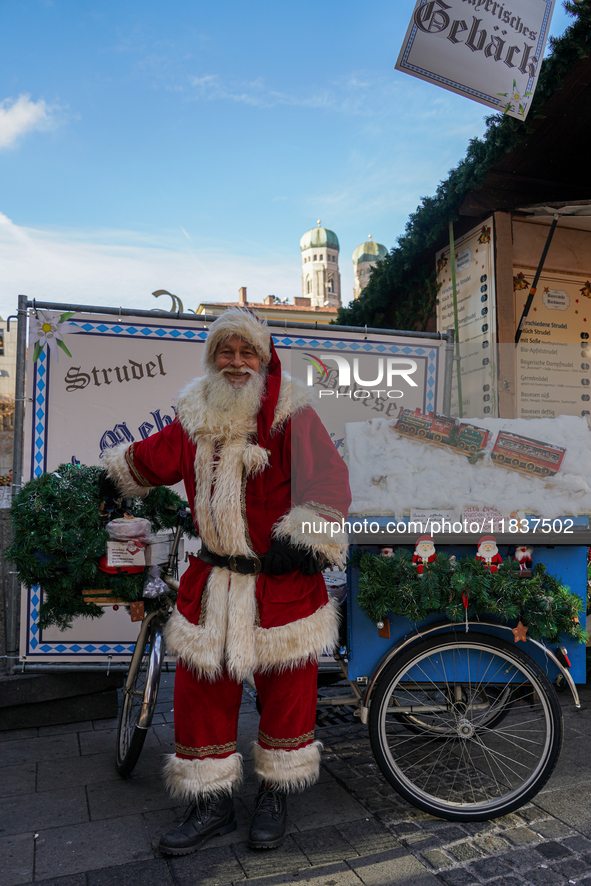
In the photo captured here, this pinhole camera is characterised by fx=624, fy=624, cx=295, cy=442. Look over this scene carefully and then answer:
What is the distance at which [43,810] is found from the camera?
101 inches

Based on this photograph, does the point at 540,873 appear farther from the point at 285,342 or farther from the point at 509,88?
the point at 509,88

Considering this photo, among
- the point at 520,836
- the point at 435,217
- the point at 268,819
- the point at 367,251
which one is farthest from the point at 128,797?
the point at 367,251

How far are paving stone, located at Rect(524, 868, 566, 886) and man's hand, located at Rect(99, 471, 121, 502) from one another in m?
2.08

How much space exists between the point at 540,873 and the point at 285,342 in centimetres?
297

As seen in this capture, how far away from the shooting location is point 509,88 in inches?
122

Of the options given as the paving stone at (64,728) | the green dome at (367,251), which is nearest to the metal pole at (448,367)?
the paving stone at (64,728)

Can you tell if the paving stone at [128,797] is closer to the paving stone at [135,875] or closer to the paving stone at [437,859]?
the paving stone at [135,875]

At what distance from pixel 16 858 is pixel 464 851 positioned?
1.59 meters

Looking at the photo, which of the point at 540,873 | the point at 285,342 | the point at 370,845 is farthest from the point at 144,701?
the point at 285,342

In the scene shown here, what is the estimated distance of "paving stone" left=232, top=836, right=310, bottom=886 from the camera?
2.12 m

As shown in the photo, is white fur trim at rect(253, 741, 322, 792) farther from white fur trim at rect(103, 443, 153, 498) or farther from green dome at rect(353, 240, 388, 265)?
green dome at rect(353, 240, 388, 265)

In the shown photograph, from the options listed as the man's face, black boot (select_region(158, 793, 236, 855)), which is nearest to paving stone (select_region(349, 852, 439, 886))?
black boot (select_region(158, 793, 236, 855))

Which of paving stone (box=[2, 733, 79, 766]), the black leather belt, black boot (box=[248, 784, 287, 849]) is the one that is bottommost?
paving stone (box=[2, 733, 79, 766])

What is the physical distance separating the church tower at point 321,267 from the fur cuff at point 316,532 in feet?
312
